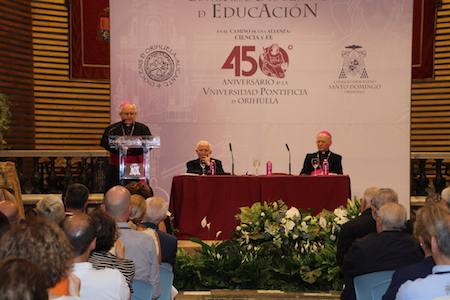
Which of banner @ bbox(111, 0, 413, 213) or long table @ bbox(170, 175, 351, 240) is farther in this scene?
banner @ bbox(111, 0, 413, 213)

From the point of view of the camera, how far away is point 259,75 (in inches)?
280

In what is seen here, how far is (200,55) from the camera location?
7078mm

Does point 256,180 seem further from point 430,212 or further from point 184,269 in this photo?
point 430,212

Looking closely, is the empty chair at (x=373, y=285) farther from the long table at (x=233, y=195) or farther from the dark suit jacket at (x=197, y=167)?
the dark suit jacket at (x=197, y=167)

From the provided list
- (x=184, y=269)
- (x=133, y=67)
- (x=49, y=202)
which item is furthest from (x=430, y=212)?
(x=133, y=67)

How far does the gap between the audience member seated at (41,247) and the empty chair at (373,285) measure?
157 cm

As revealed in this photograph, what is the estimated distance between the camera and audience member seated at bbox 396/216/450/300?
1.95 meters

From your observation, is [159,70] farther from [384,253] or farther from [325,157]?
[384,253]

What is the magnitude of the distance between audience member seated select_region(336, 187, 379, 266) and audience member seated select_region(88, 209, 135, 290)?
1722mm

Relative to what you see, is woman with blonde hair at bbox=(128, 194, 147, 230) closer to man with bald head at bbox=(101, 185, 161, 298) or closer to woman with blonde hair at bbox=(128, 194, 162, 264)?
woman with blonde hair at bbox=(128, 194, 162, 264)

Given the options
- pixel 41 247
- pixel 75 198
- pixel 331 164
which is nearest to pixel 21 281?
pixel 41 247

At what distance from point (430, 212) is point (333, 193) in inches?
135

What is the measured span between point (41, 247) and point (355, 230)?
2462 millimetres

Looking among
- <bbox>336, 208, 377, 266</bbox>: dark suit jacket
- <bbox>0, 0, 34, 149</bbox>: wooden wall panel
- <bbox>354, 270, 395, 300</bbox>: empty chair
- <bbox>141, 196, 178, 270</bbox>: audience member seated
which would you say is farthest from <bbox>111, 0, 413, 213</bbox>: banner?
<bbox>354, 270, 395, 300</bbox>: empty chair
